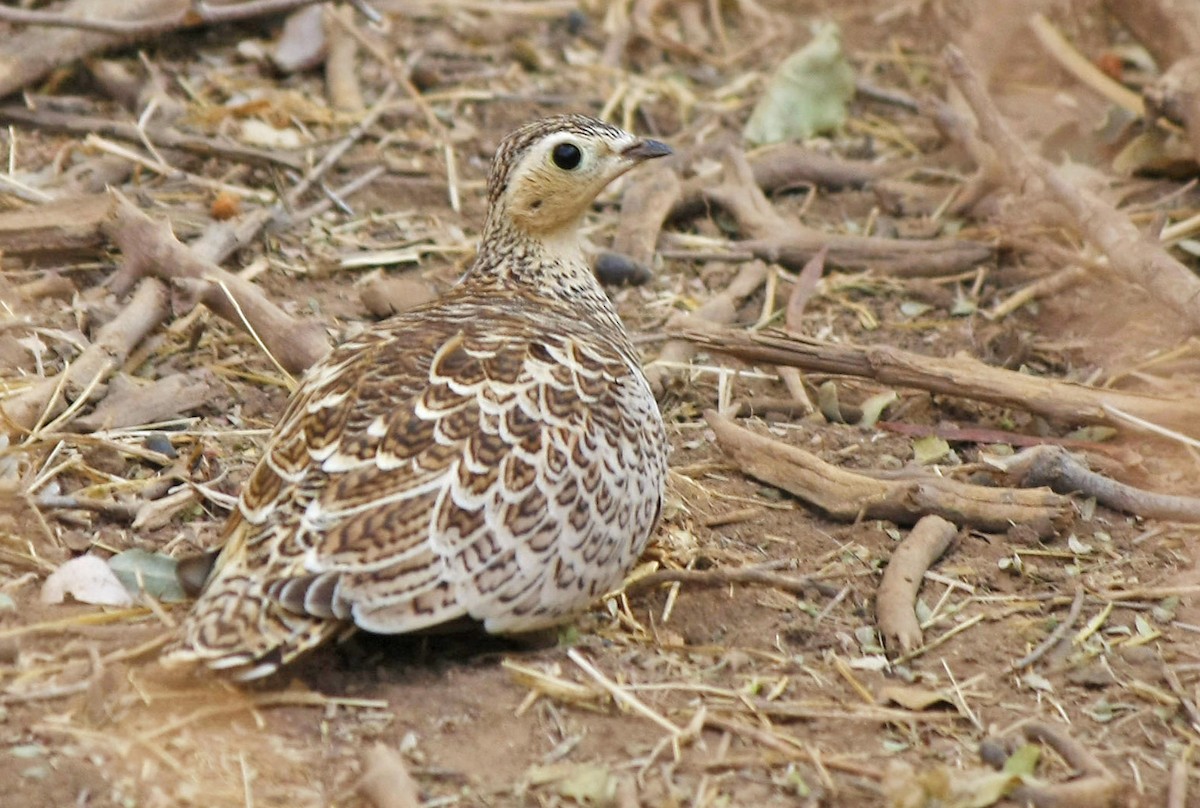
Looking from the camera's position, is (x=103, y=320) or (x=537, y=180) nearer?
(x=537, y=180)

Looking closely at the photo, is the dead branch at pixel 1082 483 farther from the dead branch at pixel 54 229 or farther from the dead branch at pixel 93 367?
the dead branch at pixel 54 229

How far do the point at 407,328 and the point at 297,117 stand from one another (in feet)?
12.3

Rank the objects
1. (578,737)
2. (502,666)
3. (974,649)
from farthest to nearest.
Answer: (974,649), (502,666), (578,737)

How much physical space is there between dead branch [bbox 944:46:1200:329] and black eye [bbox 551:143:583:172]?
2560 millimetres

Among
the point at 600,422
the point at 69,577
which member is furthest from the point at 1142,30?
the point at 69,577

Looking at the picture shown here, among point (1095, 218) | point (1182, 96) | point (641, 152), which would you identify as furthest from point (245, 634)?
point (1182, 96)

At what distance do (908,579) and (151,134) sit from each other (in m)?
4.69

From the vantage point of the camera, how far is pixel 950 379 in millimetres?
6426

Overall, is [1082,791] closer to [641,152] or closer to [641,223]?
[641,152]

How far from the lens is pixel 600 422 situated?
5129 millimetres

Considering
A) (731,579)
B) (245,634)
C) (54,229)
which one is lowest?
(731,579)

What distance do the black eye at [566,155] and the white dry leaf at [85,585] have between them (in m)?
2.22

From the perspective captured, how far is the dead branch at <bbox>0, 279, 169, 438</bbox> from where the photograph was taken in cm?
580

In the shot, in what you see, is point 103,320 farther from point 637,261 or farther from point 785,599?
point 785,599
